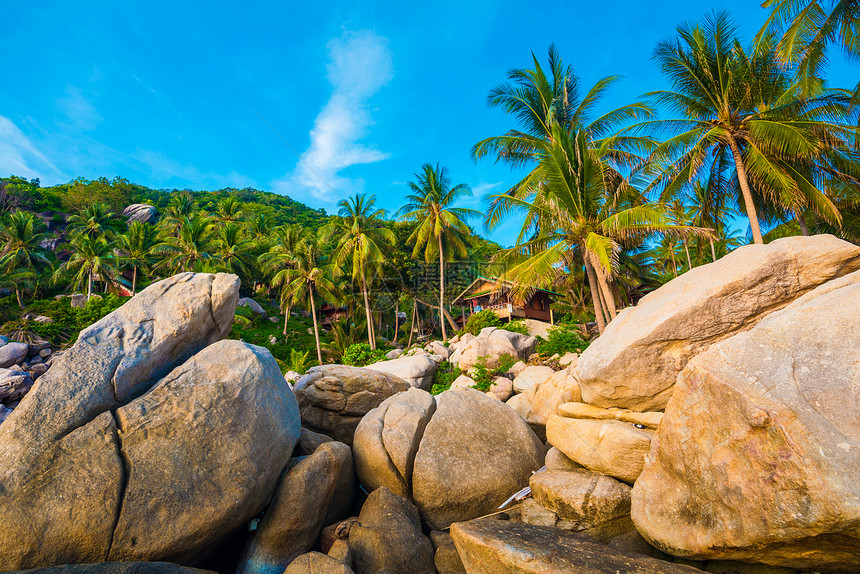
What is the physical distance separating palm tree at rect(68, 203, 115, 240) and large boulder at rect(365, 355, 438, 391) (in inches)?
1646

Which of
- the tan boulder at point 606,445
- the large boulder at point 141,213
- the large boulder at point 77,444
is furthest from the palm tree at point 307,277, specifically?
the large boulder at point 141,213

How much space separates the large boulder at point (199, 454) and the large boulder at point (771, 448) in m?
5.00

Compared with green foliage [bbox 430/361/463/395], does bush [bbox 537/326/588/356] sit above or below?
above

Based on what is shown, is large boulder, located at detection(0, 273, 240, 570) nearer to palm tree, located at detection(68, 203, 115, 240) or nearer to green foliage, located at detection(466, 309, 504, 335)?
green foliage, located at detection(466, 309, 504, 335)

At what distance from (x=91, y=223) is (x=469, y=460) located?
5193 centimetres

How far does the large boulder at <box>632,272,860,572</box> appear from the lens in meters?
3.17

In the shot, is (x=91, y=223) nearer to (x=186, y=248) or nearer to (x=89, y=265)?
(x=89, y=265)

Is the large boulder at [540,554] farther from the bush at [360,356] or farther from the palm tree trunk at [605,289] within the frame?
the bush at [360,356]

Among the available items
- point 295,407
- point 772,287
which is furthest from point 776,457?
point 295,407

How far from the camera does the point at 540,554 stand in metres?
4.21

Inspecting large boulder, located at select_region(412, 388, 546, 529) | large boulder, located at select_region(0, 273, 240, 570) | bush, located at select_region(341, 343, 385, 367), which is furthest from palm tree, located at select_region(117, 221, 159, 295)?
large boulder, located at select_region(412, 388, 546, 529)

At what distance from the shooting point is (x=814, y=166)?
49.6 ft

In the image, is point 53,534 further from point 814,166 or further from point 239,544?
point 814,166

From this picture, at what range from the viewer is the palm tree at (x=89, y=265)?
34.2 meters
